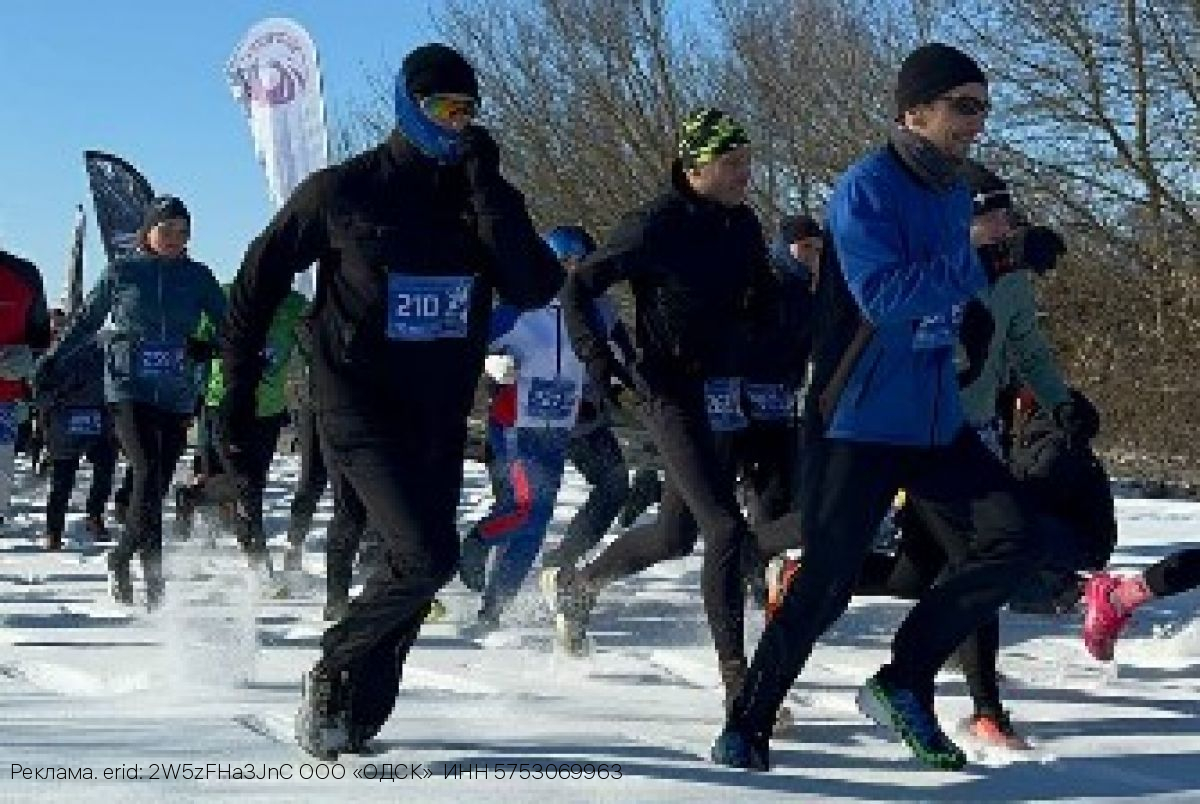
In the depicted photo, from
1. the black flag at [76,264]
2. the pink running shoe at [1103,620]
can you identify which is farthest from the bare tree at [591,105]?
the pink running shoe at [1103,620]

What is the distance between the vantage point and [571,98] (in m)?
30.9

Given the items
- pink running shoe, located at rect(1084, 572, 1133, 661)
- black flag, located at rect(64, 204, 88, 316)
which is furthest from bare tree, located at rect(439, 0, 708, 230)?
pink running shoe, located at rect(1084, 572, 1133, 661)

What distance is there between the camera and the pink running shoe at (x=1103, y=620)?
611cm

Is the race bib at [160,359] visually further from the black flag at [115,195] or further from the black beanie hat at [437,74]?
the black flag at [115,195]

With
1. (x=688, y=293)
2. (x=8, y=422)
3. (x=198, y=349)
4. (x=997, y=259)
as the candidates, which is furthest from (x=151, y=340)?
(x=997, y=259)

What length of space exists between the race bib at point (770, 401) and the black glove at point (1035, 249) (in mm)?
1326

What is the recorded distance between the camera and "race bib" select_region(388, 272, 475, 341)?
458cm

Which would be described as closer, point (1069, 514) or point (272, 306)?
point (272, 306)

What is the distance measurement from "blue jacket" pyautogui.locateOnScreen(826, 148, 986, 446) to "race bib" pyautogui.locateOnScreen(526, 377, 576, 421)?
3077 millimetres

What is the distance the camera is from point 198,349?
25.9 feet

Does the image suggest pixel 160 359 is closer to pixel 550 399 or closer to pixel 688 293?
pixel 550 399

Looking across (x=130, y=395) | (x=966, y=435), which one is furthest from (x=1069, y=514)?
(x=130, y=395)

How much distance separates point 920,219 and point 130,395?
445 cm

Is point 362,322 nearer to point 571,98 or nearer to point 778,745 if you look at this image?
point 778,745
